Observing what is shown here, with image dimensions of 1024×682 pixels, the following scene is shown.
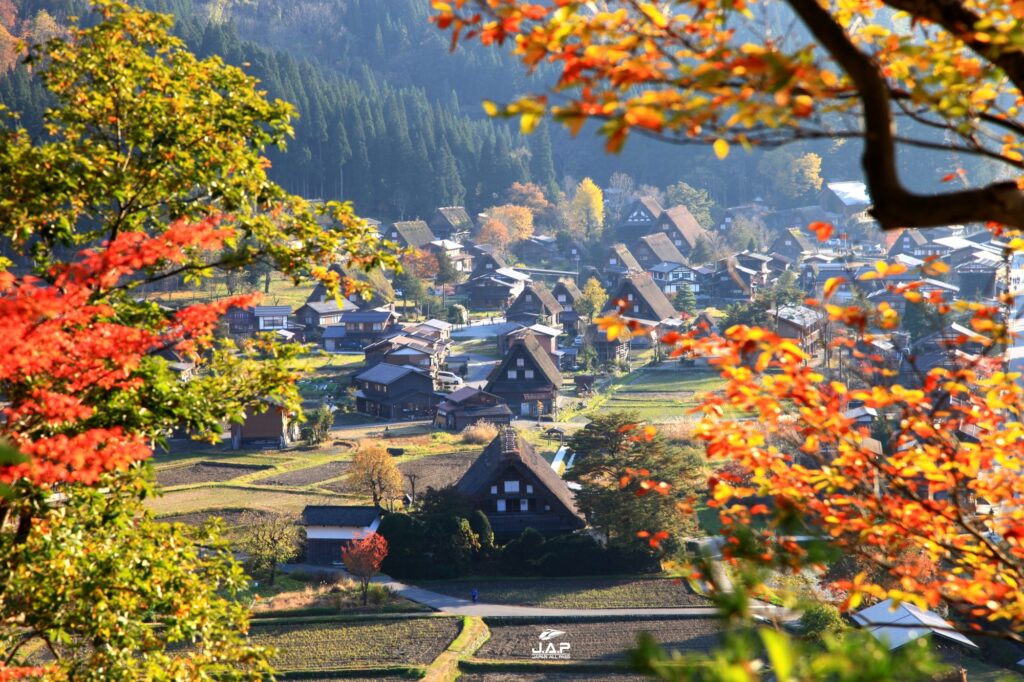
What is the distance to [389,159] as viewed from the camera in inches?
2589

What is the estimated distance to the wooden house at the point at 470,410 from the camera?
3319cm

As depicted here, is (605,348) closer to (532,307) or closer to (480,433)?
(532,307)

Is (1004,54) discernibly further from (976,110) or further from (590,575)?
(590,575)

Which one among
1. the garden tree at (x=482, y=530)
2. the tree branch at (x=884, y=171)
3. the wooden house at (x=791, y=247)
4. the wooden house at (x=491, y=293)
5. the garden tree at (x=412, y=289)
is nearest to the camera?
the tree branch at (x=884, y=171)

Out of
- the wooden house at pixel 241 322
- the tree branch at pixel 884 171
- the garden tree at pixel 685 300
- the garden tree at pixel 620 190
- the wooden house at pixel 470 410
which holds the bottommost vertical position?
the wooden house at pixel 470 410

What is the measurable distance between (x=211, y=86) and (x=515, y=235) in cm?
5530

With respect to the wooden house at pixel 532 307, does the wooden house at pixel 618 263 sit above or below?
above

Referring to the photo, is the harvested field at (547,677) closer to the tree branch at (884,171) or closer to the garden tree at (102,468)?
the garden tree at (102,468)

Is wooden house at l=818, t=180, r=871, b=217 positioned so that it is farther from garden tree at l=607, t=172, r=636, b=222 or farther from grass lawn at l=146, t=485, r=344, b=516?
grass lawn at l=146, t=485, r=344, b=516

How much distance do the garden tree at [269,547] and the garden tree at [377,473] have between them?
2.60 metres

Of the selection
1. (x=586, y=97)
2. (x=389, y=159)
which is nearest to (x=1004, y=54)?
(x=586, y=97)

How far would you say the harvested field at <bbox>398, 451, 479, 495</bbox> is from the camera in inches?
1048

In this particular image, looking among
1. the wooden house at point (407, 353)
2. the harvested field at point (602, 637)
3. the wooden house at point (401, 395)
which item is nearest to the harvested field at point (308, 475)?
the wooden house at point (401, 395)

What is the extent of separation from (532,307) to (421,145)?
73.6 ft
